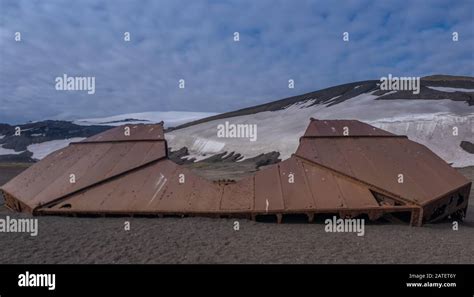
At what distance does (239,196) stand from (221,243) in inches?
64.1

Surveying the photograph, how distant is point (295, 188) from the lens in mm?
6211

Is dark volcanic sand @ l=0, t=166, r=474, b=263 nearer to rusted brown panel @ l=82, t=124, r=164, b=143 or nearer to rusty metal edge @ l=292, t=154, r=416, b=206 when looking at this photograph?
rusty metal edge @ l=292, t=154, r=416, b=206

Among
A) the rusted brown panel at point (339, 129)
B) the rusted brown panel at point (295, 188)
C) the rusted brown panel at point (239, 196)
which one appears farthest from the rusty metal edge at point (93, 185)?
the rusted brown panel at point (339, 129)

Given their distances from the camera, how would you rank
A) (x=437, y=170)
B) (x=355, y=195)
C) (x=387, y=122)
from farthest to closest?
(x=387, y=122) < (x=437, y=170) < (x=355, y=195)

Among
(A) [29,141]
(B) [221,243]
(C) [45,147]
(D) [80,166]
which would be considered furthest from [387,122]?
(A) [29,141]

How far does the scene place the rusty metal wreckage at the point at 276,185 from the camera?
5.88m

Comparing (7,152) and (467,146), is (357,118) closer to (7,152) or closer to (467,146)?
(467,146)

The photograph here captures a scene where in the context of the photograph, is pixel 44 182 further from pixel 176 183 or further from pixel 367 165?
pixel 367 165

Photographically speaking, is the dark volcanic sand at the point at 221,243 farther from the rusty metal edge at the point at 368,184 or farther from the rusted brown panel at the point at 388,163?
the rusted brown panel at the point at 388,163

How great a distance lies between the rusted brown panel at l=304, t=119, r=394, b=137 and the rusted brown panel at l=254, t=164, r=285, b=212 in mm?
1400

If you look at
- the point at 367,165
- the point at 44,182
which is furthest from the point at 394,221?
the point at 44,182

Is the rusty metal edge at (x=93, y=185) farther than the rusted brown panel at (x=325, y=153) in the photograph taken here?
No

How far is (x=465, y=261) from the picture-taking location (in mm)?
4219

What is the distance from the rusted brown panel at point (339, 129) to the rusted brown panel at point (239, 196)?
1839 mm
